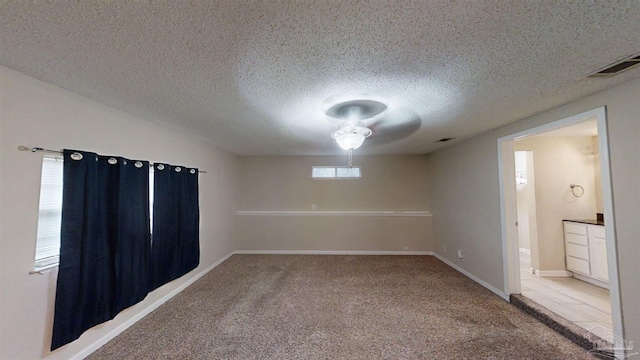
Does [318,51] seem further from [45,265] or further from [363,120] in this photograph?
[45,265]

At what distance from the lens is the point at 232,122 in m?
2.75

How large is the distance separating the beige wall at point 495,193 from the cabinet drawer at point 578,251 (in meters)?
1.41

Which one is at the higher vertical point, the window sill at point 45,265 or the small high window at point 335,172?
the small high window at point 335,172

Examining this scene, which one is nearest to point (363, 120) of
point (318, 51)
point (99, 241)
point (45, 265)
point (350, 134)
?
point (350, 134)

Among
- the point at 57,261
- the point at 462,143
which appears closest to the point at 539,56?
the point at 462,143

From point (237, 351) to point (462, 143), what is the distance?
436 centimetres

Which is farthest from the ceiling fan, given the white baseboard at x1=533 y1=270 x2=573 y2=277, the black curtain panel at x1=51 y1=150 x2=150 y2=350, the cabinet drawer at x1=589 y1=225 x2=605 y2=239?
the white baseboard at x1=533 y1=270 x2=573 y2=277

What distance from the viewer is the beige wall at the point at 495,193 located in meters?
1.75

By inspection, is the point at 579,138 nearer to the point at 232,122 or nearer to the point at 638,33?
the point at 638,33

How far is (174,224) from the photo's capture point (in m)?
3.14

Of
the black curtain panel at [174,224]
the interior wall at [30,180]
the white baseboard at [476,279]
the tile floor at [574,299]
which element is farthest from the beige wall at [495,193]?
the interior wall at [30,180]

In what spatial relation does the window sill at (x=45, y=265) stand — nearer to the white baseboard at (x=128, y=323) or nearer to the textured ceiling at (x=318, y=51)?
the white baseboard at (x=128, y=323)

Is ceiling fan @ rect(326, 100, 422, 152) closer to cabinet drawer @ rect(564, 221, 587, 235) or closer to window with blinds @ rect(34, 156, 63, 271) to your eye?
window with blinds @ rect(34, 156, 63, 271)

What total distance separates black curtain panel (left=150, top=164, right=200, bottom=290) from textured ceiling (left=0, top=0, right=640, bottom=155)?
1041mm
